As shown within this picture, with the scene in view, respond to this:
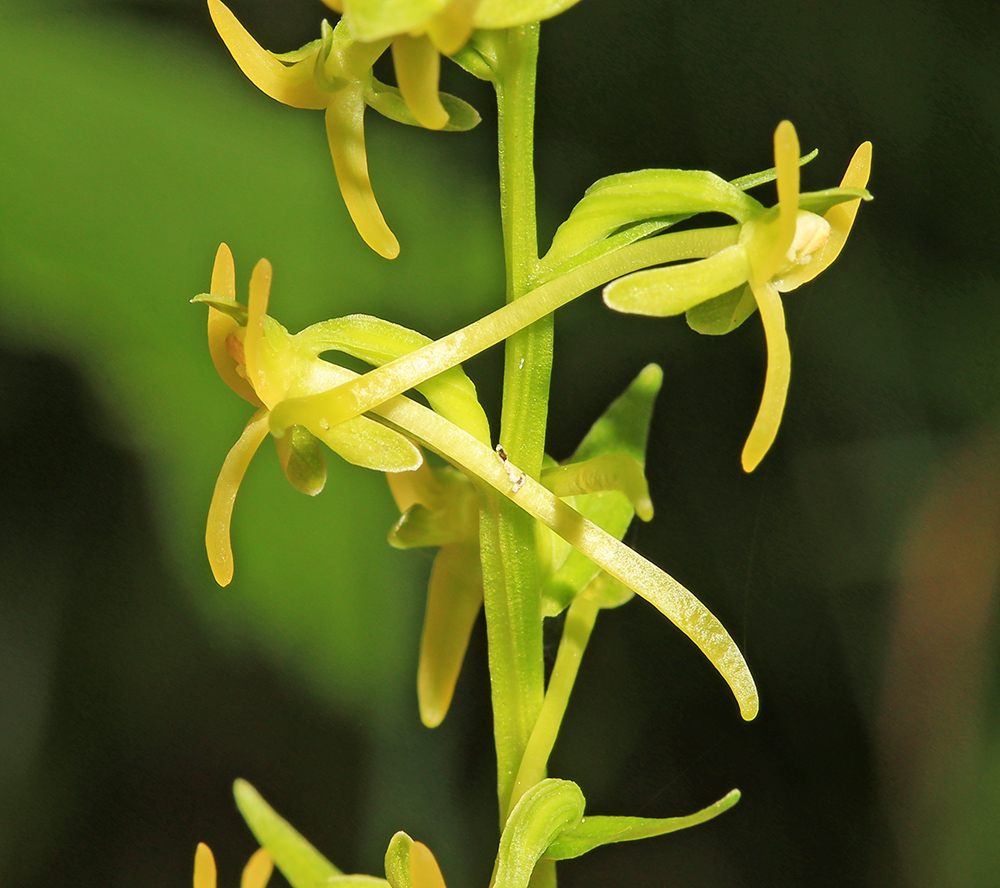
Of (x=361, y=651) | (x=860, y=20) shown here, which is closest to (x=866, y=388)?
(x=860, y=20)

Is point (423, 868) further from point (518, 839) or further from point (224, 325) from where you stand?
point (224, 325)

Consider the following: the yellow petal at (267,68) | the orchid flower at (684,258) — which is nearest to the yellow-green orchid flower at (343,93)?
the yellow petal at (267,68)

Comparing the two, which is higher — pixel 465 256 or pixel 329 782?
pixel 465 256

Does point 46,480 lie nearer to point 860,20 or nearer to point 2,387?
point 2,387

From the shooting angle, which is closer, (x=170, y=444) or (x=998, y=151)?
(x=170, y=444)

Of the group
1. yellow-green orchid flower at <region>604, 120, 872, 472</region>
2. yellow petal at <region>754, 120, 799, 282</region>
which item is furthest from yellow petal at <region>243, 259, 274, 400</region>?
yellow petal at <region>754, 120, 799, 282</region>

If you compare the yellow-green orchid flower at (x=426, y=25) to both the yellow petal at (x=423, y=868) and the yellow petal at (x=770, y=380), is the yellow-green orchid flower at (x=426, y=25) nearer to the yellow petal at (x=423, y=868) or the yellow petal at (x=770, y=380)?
the yellow petal at (x=770, y=380)
